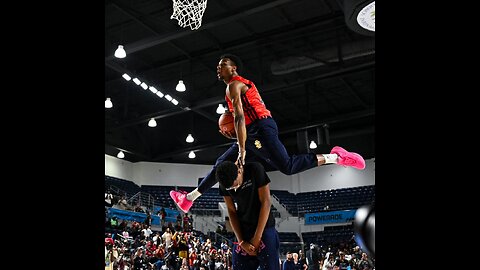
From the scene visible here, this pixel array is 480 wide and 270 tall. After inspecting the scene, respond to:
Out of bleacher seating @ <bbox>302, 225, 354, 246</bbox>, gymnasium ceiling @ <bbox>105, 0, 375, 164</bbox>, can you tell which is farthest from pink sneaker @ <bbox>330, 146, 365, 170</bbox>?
bleacher seating @ <bbox>302, 225, 354, 246</bbox>

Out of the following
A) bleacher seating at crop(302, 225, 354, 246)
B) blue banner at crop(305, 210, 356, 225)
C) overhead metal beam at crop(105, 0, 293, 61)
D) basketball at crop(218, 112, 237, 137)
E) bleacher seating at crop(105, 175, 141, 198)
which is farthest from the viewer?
blue banner at crop(305, 210, 356, 225)

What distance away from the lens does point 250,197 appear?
13.6 ft

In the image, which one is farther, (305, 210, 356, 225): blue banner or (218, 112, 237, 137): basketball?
(305, 210, 356, 225): blue banner

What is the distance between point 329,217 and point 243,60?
11.2 m

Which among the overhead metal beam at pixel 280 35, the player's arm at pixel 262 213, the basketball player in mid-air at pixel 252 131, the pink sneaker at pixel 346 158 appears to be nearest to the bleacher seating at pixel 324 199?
the overhead metal beam at pixel 280 35

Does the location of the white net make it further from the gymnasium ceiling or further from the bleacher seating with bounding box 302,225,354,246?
the bleacher seating with bounding box 302,225,354,246

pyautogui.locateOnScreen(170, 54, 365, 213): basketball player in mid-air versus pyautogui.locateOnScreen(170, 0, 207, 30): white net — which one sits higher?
pyautogui.locateOnScreen(170, 0, 207, 30): white net

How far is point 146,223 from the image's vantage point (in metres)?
20.4

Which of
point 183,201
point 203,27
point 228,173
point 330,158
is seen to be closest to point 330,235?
point 203,27

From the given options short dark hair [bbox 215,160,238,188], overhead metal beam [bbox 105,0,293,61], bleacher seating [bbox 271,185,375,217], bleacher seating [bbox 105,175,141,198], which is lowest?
short dark hair [bbox 215,160,238,188]

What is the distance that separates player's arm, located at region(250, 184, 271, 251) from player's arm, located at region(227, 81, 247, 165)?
27cm

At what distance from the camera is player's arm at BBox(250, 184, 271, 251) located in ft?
13.3
